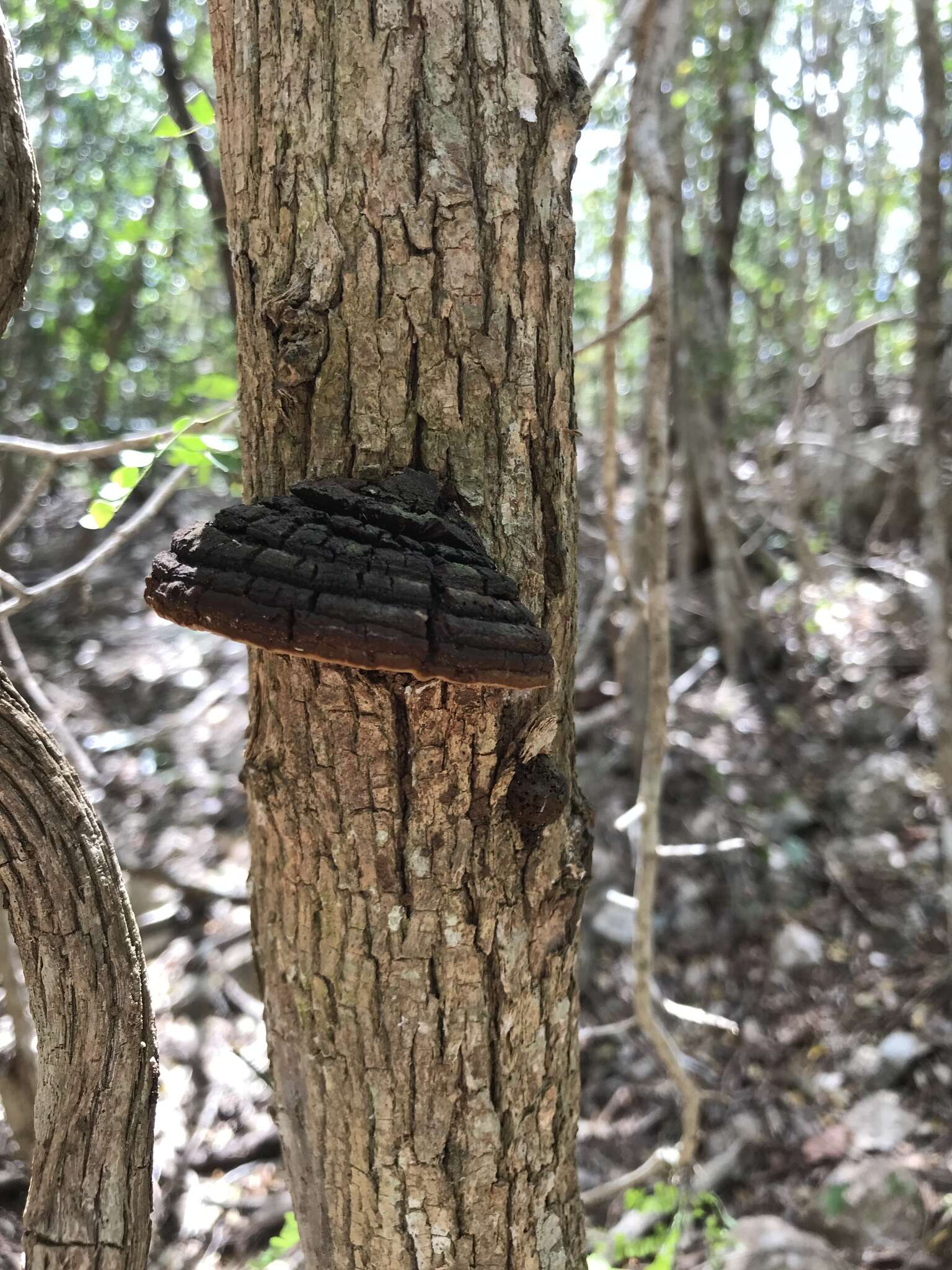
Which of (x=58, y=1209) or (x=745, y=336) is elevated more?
(x=745, y=336)

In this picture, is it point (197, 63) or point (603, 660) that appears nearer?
point (197, 63)

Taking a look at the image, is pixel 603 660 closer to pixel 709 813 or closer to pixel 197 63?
pixel 709 813

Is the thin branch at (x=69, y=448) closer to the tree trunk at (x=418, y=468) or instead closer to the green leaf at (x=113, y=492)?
the green leaf at (x=113, y=492)

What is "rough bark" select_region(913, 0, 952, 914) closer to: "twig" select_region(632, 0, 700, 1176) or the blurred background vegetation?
the blurred background vegetation

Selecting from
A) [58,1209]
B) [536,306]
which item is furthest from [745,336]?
[58,1209]

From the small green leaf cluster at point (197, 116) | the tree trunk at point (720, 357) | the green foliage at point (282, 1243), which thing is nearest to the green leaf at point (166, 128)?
the small green leaf cluster at point (197, 116)
